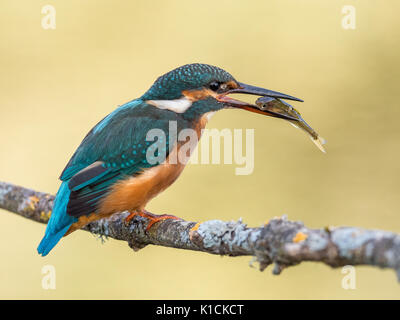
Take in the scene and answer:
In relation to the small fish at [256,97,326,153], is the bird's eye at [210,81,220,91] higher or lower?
higher

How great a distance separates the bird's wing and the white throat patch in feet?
0.22

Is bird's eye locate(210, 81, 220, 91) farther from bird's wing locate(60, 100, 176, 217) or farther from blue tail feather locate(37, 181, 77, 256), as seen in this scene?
blue tail feather locate(37, 181, 77, 256)

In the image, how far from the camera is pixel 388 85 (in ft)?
17.4

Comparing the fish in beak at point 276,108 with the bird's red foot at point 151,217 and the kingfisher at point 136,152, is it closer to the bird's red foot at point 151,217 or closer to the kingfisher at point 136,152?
the kingfisher at point 136,152

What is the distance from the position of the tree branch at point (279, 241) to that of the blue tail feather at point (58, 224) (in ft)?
1.28

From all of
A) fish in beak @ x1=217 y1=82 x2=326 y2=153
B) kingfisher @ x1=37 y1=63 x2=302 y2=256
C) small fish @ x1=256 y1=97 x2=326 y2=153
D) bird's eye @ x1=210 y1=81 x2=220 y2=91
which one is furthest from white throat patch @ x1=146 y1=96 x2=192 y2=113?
small fish @ x1=256 y1=97 x2=326 y2=153

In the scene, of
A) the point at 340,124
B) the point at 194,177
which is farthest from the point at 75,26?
the point at 340,124

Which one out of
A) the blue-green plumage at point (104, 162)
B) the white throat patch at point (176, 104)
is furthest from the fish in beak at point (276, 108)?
the blue-green plumage at point (104, 162)

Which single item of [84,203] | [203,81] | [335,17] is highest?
[335,17]

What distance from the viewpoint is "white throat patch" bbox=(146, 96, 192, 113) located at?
10.3 feet

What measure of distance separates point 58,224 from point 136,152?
0.58 meters

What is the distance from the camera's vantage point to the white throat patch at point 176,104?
3.13 m

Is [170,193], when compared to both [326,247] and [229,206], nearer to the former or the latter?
[229,206]

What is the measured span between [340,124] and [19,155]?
3.32 meters
